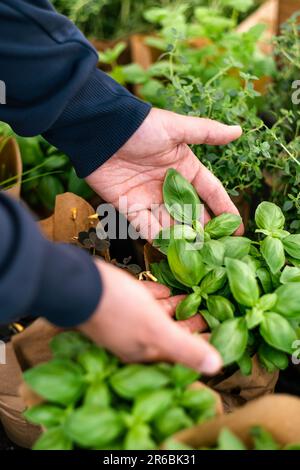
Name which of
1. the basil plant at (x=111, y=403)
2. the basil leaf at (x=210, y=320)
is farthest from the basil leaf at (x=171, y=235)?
the basil plant at (x=111, y=403)

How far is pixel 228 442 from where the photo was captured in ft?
1.82

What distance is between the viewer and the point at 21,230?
0.54 meters

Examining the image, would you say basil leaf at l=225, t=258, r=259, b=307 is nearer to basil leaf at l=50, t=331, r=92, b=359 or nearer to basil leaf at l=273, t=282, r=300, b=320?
basil leaf at l=273, t=282, r=300, b=320

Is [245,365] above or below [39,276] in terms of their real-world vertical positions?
below

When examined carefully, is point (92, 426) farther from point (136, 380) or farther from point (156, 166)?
point (156, 166)

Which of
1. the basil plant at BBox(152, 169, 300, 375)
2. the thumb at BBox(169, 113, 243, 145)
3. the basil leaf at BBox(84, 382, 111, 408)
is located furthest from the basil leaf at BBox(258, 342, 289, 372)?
the thumb at BBox(169, 113, 243, 145)

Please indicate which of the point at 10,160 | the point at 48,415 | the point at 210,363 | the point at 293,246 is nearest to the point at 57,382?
the point at 48,415

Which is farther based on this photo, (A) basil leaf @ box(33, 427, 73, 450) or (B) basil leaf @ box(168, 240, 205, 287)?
(B) basil leaf @ box(168, 240, 205, 287)

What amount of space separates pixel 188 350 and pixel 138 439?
0.09 metres

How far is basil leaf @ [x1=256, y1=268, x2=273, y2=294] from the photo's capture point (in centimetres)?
76

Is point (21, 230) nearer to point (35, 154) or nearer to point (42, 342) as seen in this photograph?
point (42, 342)

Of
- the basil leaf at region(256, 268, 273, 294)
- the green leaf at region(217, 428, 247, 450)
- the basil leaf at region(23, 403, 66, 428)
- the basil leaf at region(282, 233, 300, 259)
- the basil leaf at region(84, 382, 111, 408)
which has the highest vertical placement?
the basil leaf at region(282, 233, 300, 259)

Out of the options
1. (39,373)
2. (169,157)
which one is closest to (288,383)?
(169,157)

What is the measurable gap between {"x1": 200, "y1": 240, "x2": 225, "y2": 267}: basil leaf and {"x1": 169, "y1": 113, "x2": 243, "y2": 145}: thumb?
19 cm
